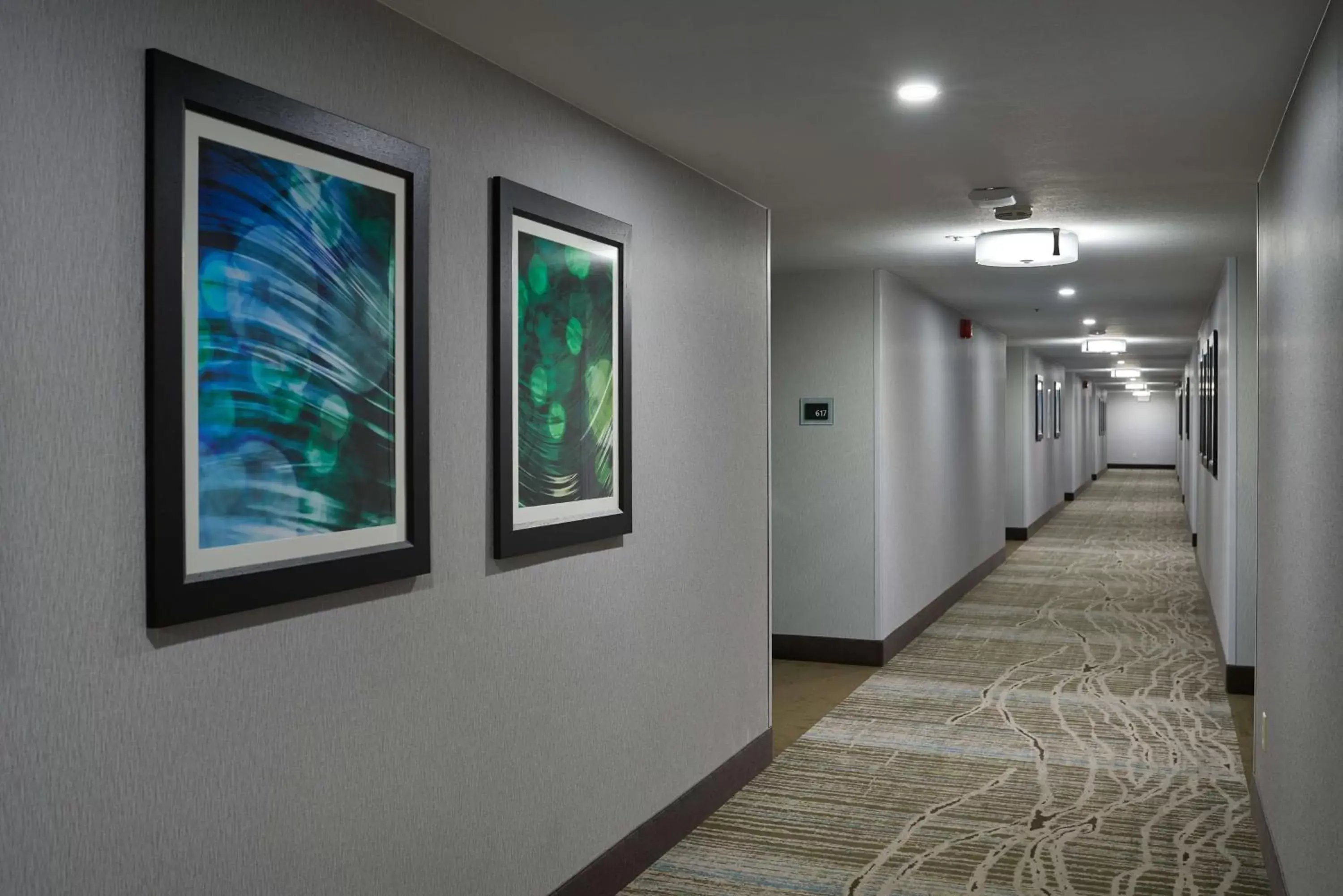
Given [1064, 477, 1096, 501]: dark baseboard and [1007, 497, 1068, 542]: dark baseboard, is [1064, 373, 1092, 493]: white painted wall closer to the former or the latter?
[1064, 477, 1096, 501]: dark baseboard

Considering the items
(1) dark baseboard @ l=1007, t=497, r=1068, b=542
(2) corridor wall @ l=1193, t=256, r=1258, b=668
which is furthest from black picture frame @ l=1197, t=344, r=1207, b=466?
(1) dark baseboard @ l=1007, t=497, r=1068, b=542

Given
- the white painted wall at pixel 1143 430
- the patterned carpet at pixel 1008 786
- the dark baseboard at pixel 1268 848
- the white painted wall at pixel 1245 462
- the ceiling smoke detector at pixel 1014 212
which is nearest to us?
the dark baseboard at pixel 1268 848

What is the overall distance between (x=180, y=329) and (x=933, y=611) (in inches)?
280

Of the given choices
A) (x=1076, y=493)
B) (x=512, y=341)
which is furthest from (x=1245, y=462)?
(x=1076, y=493)

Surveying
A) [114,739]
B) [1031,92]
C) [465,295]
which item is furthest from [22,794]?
[1031,92]

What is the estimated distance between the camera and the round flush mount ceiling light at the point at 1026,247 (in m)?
5.35

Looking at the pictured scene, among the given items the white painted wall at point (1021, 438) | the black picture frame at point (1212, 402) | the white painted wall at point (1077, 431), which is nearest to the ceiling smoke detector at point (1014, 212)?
the black picture frame at point (1212, 402)

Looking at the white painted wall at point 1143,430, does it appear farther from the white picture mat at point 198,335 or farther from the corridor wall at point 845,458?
the white picture mat at point 198,335

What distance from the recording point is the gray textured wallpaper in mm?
1743

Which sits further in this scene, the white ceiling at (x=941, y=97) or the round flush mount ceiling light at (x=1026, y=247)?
the round flush mount ceiling light at (x=1026, y=247)

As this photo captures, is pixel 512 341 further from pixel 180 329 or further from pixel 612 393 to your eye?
pixel 180 329

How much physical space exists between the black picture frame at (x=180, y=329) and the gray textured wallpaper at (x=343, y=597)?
0.03 m

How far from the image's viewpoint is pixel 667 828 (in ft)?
13.0

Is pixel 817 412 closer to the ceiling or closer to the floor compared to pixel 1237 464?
closer to the ceiling
